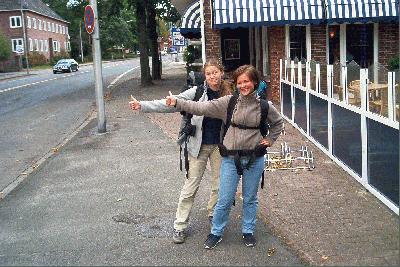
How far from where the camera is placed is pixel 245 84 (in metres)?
5.01

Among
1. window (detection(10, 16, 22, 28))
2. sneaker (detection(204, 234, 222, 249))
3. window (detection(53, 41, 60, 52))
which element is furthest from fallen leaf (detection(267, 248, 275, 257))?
window (detection(53, 41, 60, 52))

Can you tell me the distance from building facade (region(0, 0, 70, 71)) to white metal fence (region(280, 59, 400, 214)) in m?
58.4

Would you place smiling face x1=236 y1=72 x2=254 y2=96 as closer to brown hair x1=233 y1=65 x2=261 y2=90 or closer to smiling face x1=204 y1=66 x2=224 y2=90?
brown hair x1=233 y1=65 x2=261 y2=90

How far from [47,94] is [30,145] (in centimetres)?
1505

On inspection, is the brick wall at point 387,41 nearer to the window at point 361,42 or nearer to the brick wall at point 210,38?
the window at point 361,42

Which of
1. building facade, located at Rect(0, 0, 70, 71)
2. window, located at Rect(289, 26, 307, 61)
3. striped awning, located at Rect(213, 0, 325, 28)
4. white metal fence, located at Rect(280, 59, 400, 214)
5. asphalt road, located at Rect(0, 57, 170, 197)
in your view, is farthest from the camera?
building facade, located at Rect(0, 0, 70, 71)

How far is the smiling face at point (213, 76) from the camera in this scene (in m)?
5.25

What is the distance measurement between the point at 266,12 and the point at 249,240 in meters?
11.4

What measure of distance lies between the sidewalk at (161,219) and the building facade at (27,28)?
192 feet

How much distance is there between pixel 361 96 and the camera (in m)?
7.15

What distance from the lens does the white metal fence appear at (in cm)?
621

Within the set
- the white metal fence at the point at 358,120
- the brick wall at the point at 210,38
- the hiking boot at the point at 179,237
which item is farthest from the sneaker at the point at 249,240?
the brick wall at the point at 210,38

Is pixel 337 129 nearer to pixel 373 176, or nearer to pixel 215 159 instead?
pixel 373 176

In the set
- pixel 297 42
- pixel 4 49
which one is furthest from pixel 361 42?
pixel 4 49
